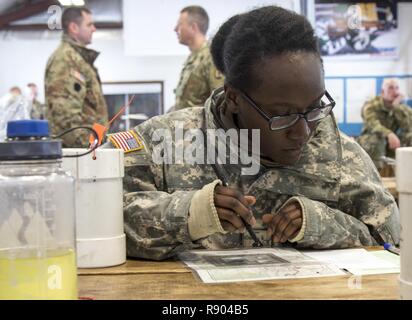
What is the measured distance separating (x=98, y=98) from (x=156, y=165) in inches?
84.2

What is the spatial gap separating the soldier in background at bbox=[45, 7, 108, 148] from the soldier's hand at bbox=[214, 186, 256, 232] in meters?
2.18

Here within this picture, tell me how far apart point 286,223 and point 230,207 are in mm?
145

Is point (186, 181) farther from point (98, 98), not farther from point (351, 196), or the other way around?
point (98, 98)

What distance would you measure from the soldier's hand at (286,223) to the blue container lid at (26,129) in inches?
21.8

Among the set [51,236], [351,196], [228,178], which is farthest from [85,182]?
[351,196]

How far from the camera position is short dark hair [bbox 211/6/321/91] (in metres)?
1.12

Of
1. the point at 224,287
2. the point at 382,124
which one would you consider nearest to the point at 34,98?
the point at 382,124

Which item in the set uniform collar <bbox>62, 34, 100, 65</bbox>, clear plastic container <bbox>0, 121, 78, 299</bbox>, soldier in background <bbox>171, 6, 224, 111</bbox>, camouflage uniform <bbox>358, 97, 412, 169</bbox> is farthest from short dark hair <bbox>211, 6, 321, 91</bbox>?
camouflage uniform <bbox>358, 97, 412, 169</bbox>

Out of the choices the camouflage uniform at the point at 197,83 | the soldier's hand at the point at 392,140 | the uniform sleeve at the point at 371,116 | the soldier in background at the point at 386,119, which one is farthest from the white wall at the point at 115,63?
the camouflage uniform at the point at 197,83

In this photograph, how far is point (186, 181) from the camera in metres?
1.20

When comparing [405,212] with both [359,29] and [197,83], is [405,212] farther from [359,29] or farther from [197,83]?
[359,29]

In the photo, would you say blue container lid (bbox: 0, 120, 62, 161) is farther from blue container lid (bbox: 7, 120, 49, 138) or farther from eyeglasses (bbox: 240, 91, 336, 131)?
eyeglasses (bbox: 240, 91, 336, 131)

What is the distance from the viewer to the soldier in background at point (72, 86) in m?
3.03
